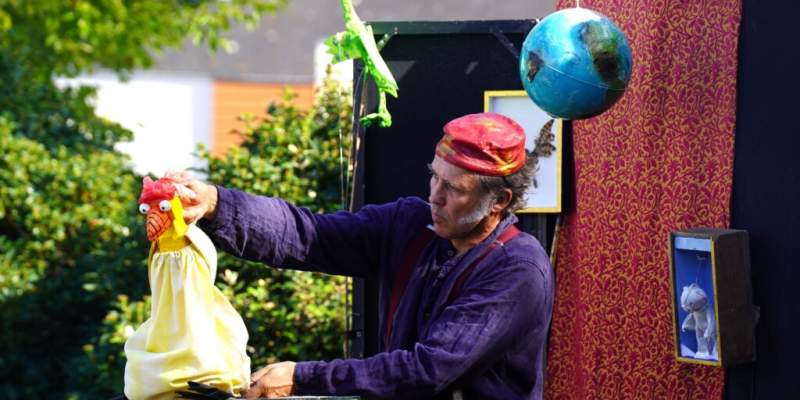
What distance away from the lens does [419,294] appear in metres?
2.70

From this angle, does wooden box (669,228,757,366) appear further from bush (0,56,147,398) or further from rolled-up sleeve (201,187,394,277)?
bush (0,56,147,398)

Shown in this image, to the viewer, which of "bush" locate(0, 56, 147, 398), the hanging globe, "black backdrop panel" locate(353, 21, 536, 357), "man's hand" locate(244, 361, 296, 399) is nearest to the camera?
"man's hand" locate(244, 361, 296, 399)

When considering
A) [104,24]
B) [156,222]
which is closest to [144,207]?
[156,222]

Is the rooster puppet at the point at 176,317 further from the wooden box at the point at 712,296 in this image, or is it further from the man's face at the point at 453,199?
the wooden box at the point at 712,296

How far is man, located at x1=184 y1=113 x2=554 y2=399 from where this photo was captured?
8.04 feet

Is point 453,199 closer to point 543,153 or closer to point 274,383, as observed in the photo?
point 274,383

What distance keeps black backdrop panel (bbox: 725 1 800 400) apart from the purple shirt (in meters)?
0.88

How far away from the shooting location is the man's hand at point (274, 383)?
8.14 ft

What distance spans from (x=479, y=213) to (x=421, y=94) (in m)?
1.35

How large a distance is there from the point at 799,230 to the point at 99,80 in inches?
606

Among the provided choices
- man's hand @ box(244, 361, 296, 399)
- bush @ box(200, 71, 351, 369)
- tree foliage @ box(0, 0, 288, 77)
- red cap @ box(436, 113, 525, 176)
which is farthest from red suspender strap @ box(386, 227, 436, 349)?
tree foliage @ box(0, 0, 288, 77)

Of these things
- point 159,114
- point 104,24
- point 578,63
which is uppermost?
point 104,24

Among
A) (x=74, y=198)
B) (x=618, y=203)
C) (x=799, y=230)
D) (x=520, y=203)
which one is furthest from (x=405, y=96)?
(x=74, y=198)

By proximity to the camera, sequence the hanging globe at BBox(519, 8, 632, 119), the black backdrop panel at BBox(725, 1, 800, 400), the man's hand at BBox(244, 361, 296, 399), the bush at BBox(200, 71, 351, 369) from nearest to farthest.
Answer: the man's hand at BBox(244, 361, 296, 399) < the hanging globe at BBox(519, 8, 632, 119) < the black backdrop panel at BBox(725, 1, 800, 400) < the bush at BBox(200, 71, 351, 369)
